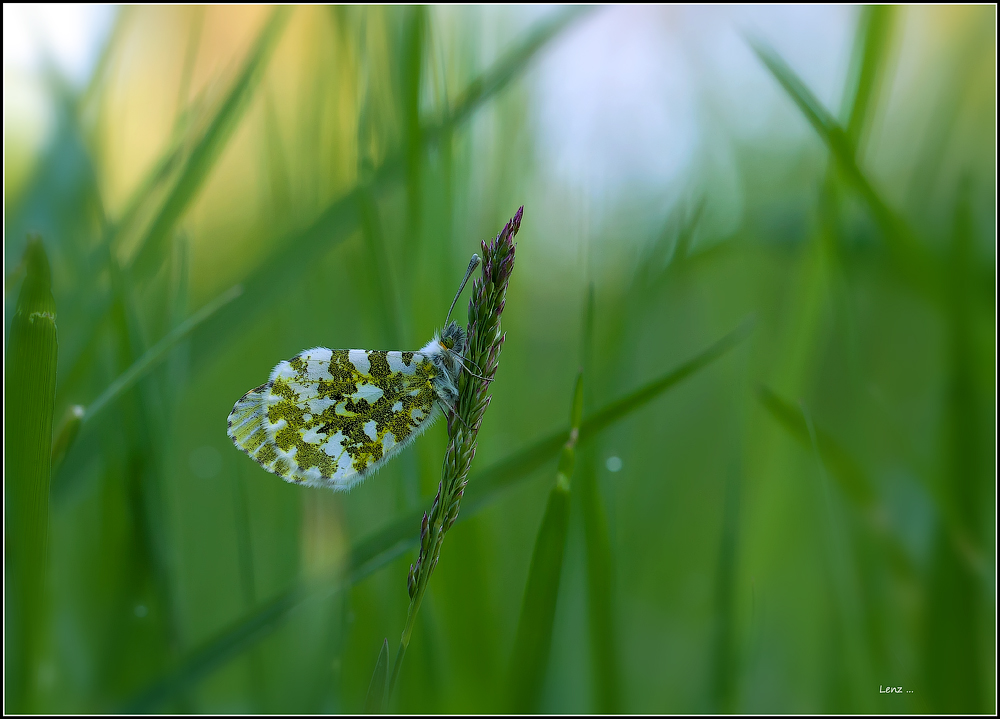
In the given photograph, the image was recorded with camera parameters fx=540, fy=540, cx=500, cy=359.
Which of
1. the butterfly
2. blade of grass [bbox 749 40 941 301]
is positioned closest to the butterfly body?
the butterfly

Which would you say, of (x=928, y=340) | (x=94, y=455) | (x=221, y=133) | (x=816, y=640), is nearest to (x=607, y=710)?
(x=816, y=640)

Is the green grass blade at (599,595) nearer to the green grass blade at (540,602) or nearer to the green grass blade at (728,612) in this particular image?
the green grass blade at (540,602)

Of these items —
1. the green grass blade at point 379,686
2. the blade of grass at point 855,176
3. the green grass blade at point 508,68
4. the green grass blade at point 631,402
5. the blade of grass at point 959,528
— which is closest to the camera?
the green grass blade at point 379,686

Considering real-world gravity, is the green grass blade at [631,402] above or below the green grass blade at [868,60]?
below

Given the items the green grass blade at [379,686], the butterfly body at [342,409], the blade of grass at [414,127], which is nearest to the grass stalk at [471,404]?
the green grass blade at [379,686]

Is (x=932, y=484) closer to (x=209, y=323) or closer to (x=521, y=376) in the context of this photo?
(x=521, y=376)

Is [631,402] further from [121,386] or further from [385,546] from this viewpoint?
[121,386]

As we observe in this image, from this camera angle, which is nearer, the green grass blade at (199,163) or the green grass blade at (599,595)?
the green grass blade at (599,595)
